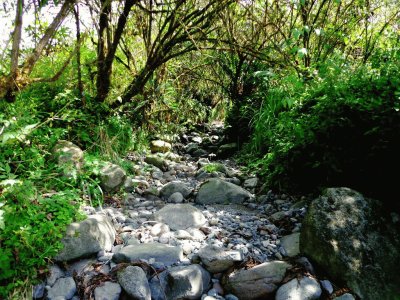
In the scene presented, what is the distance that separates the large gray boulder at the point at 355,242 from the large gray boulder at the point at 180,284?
2.54 ft

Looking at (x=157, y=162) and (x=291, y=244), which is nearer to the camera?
(x=291, y=244)

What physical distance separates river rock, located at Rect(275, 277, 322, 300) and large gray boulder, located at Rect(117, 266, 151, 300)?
84 cm

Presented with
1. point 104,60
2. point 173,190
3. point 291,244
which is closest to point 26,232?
point 291,244

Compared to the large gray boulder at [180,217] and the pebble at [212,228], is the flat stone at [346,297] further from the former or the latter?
the large gray boulder at [180,217]

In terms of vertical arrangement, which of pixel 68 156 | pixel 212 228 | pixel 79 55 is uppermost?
pixel 79 55

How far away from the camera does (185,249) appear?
254cm

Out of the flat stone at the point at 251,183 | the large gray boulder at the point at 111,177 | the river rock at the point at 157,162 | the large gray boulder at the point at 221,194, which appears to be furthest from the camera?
the river rock at the point at 157,162

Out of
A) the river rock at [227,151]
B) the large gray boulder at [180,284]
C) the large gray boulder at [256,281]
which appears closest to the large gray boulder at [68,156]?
the large gray boulder at [180,284]

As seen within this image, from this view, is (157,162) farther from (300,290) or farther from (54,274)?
(300,290)

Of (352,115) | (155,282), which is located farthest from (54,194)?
(352,115)

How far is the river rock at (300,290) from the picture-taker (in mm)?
2085

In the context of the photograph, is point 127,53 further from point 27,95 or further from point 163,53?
point 27,95

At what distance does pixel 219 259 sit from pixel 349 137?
1.47m

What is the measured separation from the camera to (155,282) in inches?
88.2
